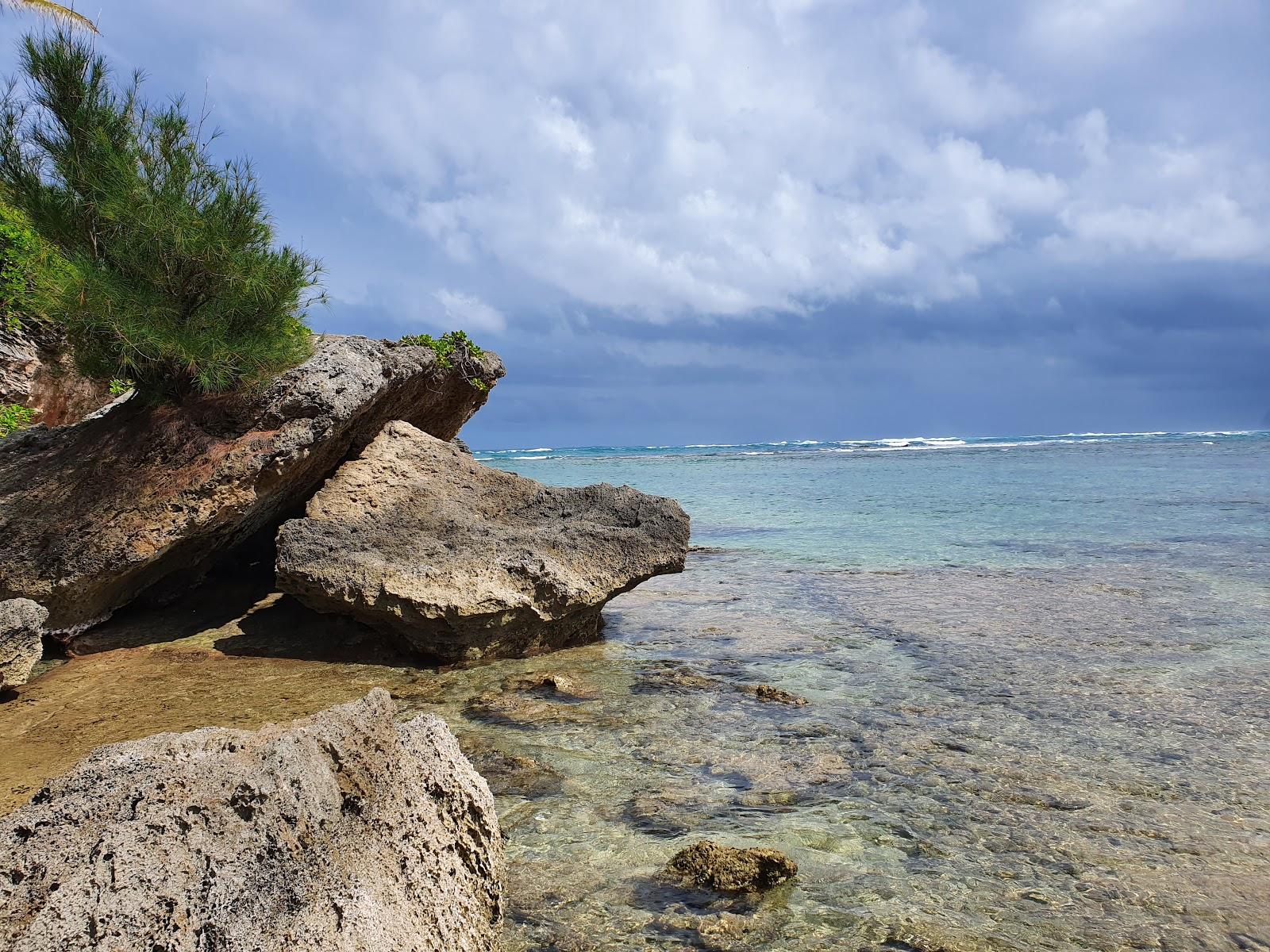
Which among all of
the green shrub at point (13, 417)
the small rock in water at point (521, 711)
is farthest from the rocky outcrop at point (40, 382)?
the small rock in water at point (521, 711)

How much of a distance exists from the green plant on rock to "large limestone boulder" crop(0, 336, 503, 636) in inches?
59.6

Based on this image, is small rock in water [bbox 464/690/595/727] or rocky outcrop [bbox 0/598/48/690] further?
rocky outcrop [bbox 0/598/48/690]

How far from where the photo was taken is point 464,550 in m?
7.44

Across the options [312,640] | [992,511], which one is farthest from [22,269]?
[992,511]

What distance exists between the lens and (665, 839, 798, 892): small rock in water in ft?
11.3

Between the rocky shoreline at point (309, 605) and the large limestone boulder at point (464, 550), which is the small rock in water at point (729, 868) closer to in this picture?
the rocky shoreline at point (309, 605)

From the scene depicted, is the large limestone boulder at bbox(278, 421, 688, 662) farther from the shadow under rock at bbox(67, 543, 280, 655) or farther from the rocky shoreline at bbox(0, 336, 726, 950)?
the shadow under rock at bbox(67, 543, 280, 655)

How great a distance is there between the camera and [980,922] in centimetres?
324

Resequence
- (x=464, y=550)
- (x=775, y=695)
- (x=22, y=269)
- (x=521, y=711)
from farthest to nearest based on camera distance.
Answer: (x=22, y=269) < (x=464, y=550) < (x=775, y=695) < (x=521, y=711)

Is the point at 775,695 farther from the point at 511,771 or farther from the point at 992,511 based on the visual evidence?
the point at 992,511

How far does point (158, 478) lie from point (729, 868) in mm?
5851

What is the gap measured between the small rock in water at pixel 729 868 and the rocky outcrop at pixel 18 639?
4.97m

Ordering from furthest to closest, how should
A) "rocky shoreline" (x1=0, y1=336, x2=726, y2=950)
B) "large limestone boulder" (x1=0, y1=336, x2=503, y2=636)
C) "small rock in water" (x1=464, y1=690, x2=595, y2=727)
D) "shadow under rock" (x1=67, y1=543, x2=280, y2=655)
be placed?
1. "shadow under rock" (x1=67, y1=543, x2=280, y2=655)
2. "large limestone boulder" (x1=0, y1=336, x2=503, y2=636)
3. "small rock in water" (x1=464, y1=690, x2=595, y2=727)
4. "rocky shoreline" (x1=0, y1=336, x2=726, y2=950)

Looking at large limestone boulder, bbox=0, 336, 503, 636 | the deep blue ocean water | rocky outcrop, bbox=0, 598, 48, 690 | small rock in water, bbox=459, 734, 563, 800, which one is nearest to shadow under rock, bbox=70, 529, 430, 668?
large limestone boulder, bbox=0, 336, 503, 636
